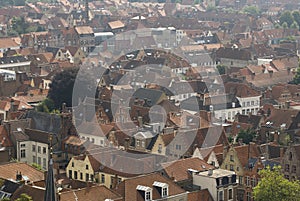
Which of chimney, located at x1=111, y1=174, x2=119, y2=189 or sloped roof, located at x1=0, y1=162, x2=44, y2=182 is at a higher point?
sloped roof, located at x1=0, y1=162, x2=44, y2=182

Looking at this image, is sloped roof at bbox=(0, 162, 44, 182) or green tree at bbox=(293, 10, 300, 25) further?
green tree at bbox=(293, 10, 300, 25)

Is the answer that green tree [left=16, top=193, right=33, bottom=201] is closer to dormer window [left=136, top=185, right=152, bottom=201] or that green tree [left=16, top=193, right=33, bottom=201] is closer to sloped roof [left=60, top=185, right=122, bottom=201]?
sloped roof [left=60, top=185, right=122, bottom=201]

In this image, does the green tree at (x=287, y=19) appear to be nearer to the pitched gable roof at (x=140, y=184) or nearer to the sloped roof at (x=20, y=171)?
the sloped roof at (x=20, y=171)

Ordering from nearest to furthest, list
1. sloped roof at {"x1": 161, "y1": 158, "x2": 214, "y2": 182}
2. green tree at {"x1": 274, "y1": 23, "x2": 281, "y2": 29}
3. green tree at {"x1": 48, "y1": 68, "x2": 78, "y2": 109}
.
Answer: sloped roof at {"x1": 161, "y1": 158, "x2": 214, "y2": 182}, green tree at {"x1": 48, "y1": 68, "x2": 78, "y2": 109}, green tree at {"x1": 274, "y1": 23, "x2": 281, "y2": 29}

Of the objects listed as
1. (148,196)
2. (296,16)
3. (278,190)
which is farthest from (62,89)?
(296,16)

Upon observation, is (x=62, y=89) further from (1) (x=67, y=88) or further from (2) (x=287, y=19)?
(2) (x=287, y=19)

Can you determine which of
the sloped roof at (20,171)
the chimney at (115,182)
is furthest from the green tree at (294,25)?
the sloped roof at (20,171)

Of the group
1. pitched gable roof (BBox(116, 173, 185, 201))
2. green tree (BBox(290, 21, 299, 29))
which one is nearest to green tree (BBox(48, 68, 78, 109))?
pitched gable roof (BBox(116, 173, 185, 201))

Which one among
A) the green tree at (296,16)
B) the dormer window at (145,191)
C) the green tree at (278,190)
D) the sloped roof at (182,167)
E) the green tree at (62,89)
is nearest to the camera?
the dormer window at (145,191)

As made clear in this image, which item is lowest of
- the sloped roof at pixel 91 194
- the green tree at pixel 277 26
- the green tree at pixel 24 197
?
the green tree at pixel 277 26
